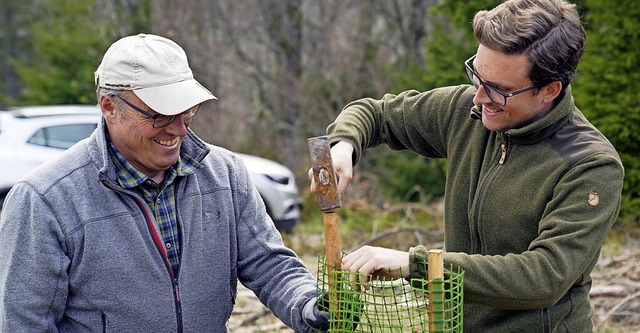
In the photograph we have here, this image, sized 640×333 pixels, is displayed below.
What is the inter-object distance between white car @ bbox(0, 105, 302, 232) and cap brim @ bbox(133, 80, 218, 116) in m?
7.05

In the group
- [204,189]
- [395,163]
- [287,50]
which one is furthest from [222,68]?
[204,189]

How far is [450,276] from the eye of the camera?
2.51 m

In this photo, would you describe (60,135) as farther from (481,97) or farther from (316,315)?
(481,97)

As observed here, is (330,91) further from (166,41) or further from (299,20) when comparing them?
(166,41)

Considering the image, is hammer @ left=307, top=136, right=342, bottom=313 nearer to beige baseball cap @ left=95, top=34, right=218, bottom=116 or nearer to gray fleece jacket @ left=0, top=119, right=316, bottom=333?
gray fleece jacket @ left=0, top=119, right=316, bottom=333

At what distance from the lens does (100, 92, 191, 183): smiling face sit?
287 centimetres

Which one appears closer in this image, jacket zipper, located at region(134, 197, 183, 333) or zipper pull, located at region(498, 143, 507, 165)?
zipper pull, located at region(498, 143, 507, 165)

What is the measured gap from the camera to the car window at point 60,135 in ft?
33.1

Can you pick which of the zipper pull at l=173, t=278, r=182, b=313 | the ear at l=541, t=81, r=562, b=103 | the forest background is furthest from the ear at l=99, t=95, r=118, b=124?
the forest background

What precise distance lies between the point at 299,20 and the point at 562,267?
49.1 feet

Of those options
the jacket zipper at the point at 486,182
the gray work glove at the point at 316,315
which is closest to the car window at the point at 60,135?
the gray work glove at the point at 316,315

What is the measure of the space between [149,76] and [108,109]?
0.68ft

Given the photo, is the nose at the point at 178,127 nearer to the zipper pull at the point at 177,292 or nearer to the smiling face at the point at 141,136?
the smiling face at the point at 141,136

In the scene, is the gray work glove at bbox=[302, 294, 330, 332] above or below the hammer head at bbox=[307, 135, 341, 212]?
below
